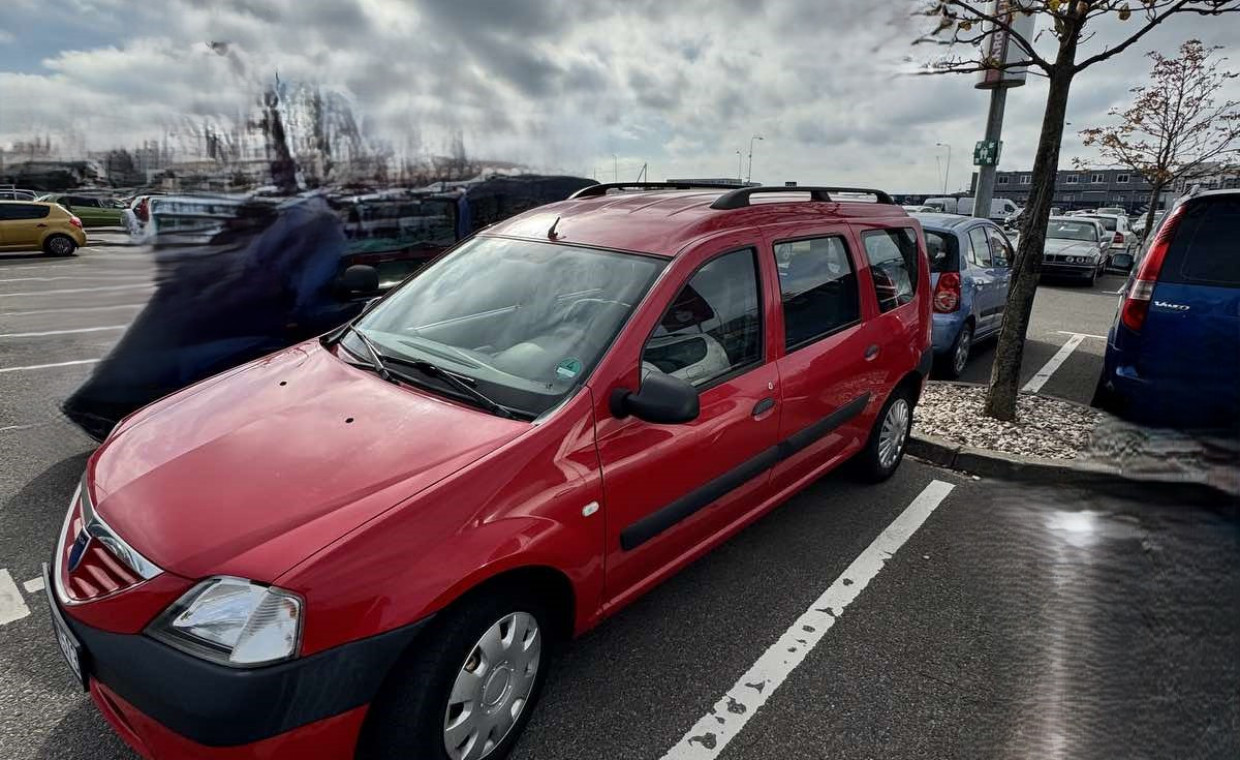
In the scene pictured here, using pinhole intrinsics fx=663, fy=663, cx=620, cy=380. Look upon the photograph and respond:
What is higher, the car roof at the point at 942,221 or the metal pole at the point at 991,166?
the metal pole at the point at 991,166

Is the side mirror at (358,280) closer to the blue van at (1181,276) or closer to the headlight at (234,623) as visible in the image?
the headlight at (234,623)

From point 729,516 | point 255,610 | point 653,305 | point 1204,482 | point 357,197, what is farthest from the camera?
point 357,197

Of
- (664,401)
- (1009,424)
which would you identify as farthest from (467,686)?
(1009,424)

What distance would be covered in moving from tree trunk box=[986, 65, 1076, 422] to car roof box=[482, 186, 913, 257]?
1.71 meters

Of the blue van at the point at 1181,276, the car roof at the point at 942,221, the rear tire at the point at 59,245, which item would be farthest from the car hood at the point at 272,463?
the rear tire at the point at 59,245

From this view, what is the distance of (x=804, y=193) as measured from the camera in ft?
11.9

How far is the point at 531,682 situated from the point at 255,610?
35.3 inches

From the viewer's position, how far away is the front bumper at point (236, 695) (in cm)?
152

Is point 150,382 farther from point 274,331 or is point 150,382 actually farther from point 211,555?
point 211,555

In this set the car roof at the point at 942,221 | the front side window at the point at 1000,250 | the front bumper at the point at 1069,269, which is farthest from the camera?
the front bumper at the point at 1069,269

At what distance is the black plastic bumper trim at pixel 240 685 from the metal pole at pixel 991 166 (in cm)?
1227

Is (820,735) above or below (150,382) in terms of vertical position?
below

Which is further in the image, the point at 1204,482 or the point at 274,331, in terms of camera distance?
the point at 274,331

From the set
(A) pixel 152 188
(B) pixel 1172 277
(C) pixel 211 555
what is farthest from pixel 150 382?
(B) pixel 1172 277
